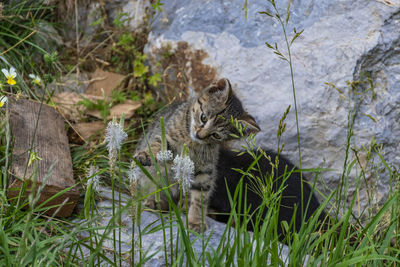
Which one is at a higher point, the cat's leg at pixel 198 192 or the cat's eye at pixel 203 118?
the cat's eye at pixel 203 118

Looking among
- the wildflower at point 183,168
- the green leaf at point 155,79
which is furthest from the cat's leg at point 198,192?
the wildflower at point 183,168

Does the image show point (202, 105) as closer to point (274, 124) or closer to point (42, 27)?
point (274, 124)

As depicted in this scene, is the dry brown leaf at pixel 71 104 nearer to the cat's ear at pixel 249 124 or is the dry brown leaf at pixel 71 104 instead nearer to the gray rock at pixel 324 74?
the gray rock at pixel 324 74

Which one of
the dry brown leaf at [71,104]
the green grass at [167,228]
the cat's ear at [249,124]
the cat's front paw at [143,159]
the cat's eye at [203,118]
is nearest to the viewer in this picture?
the green grass at [167,228]

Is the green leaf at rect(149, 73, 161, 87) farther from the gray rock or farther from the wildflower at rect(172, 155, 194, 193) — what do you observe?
the wildflower at rect(172, 155, 194, 193)

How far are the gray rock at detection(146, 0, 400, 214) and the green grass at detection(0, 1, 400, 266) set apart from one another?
1.15ft

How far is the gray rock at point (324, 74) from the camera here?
483 cm

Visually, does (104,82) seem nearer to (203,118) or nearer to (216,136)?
(203,118)

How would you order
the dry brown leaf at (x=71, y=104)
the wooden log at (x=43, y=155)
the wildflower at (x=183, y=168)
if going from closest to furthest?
the wildflower at (x=183, y=168)
the wooden log at (x=43, y=155)
the dry brown leaf at (x=71, y=104)

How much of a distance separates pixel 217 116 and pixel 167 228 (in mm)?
1044

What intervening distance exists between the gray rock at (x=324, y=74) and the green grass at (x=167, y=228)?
0.35m

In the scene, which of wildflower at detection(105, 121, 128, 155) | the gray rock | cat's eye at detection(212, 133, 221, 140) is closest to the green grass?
wildflower at detection(105, 121, 128, 155)

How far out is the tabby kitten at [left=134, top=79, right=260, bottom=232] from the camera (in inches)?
171

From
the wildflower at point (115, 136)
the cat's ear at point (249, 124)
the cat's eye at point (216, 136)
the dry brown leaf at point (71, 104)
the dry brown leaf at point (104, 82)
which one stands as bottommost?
the wildflower at point (115, 136)
